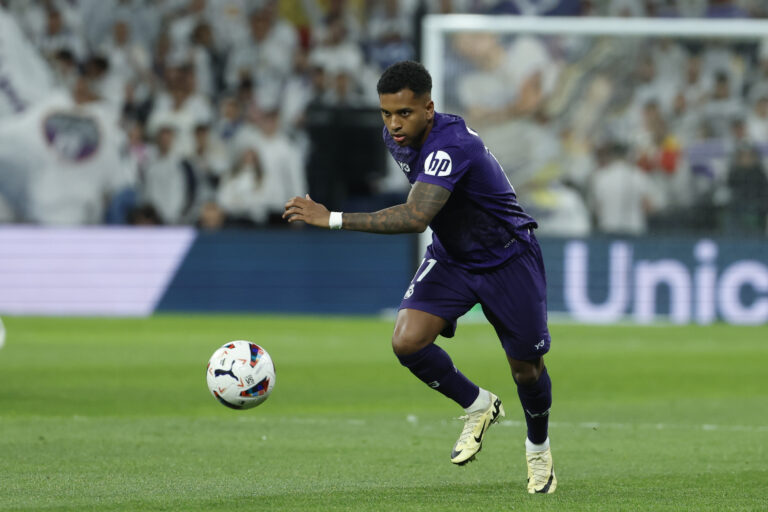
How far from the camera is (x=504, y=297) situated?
6.58 m

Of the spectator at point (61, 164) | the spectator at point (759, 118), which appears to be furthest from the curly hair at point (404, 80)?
the spectator at point (759, 118)

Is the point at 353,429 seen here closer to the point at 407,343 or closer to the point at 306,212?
the point at 407,343

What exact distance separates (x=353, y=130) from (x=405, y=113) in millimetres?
12392

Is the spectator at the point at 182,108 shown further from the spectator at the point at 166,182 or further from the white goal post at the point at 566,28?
the white goal post at the point at 566,28

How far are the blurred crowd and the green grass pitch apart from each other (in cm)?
331

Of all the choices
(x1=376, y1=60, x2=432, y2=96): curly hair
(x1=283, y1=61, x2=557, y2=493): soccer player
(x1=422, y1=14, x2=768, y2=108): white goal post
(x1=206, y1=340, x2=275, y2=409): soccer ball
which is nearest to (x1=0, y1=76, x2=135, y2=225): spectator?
(x1=422, y1=14, x2=768, y2=108): white goal post

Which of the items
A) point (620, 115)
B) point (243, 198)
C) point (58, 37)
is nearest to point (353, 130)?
point (243, 198)

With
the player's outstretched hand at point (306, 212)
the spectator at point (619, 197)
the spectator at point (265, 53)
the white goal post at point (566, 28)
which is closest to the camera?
the player's outstretched hand at point (306, 212)

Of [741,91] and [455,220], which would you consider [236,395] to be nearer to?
[455,220]

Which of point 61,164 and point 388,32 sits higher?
point 388,32

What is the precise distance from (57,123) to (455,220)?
13457 millimetres

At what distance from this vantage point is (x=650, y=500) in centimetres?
620

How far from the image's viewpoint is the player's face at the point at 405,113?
20.8 feet

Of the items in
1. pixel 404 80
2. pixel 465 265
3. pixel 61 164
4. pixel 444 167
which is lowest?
pixel 61 164
